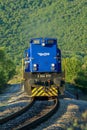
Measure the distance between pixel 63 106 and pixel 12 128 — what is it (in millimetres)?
8432

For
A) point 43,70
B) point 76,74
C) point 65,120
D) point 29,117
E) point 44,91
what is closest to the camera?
point 65,120

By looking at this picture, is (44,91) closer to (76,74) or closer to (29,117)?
(29,117)

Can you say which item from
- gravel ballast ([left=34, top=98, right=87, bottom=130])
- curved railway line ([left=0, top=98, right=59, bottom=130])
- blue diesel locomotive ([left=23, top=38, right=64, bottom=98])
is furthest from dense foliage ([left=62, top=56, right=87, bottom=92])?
gravel ballast ([left=34, top=98, right=87, bottom=130])

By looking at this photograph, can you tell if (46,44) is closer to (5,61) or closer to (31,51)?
A: (31,51)

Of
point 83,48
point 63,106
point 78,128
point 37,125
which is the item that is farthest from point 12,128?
point 83,48

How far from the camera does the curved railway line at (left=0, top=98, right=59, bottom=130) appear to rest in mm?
16234

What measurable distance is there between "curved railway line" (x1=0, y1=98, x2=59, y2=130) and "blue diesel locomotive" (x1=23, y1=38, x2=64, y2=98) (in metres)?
1.47

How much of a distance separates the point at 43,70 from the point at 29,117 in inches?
345

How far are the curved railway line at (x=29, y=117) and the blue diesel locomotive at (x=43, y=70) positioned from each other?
4.81 feet

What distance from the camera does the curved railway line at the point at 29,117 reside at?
16234mm

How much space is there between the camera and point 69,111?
21344 mm

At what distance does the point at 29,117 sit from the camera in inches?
752

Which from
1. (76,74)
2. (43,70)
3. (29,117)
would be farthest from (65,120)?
(76,74)

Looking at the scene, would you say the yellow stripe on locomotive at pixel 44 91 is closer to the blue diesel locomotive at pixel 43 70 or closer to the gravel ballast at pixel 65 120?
the blue diesel locomotive at pixel 43 70
